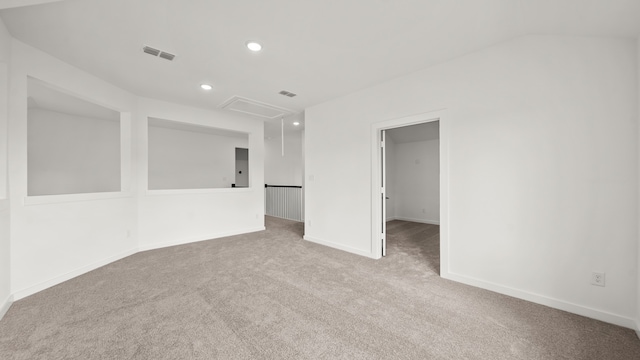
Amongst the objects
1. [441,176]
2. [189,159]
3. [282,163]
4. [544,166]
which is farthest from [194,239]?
[544,166]

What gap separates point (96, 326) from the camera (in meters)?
1.90

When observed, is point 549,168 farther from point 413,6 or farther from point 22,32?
point 22,32

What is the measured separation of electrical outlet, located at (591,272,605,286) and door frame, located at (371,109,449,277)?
1143 millimetres

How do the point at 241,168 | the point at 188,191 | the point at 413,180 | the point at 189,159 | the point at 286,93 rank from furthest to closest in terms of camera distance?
the point at 241,168, the point at 413,180, the point at 189,159, the point at 188,191, the point at 286,93

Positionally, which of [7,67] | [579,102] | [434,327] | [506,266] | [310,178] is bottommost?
[434,327]

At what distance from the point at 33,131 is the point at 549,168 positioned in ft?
25.6

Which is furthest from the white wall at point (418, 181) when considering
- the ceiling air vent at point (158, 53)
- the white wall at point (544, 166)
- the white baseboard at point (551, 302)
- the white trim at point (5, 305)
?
the white trim at point (5, 305)

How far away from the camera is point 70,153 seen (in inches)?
190

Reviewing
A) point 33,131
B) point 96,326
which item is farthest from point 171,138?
point 96,326

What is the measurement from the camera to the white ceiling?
188 cm

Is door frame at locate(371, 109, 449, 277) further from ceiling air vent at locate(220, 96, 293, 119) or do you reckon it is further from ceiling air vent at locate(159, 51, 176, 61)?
ceiling air vent at locate(159, 51, 176, 61)

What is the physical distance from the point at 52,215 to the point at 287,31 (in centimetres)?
331

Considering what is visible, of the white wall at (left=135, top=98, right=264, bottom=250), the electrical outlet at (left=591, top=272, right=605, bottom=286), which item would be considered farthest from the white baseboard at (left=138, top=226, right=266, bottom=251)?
the electrical outlet at (left=591, top=272, right=605, bottom=286)

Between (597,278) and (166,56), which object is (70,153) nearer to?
(166,56)
